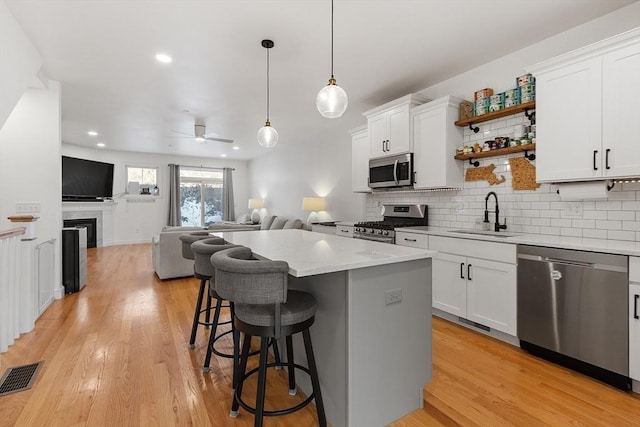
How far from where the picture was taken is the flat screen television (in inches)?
276

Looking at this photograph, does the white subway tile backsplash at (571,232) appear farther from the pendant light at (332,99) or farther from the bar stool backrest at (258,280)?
→ the bar stool backrest at (258,280)

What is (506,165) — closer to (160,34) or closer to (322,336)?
(322,336)

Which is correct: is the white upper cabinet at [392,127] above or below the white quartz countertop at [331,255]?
above

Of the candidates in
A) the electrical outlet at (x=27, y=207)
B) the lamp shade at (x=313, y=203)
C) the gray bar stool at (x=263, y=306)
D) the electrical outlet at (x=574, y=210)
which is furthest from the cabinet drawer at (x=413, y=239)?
the electrical outlet at (x=27, y=207)

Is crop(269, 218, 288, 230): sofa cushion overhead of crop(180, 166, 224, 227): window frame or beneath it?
beneath

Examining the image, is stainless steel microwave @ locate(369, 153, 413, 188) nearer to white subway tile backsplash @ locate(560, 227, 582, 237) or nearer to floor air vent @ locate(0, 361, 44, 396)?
white subway tile backsplash @ locate(560, 227, 582, 237)

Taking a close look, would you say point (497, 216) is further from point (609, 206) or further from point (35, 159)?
point (35, 159)

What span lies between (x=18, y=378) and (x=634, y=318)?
4055 millimetres

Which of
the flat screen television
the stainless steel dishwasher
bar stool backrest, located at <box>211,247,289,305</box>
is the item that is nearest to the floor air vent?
bar stool backrest, located at <box>211,247,289,305</box>

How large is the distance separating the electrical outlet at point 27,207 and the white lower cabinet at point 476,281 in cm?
451

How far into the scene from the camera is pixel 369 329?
165 cm

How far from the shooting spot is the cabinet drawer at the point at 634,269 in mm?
1910

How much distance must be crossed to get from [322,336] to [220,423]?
2.38 feet

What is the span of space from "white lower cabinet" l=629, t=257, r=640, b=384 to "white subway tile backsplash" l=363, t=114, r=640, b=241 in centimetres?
59
